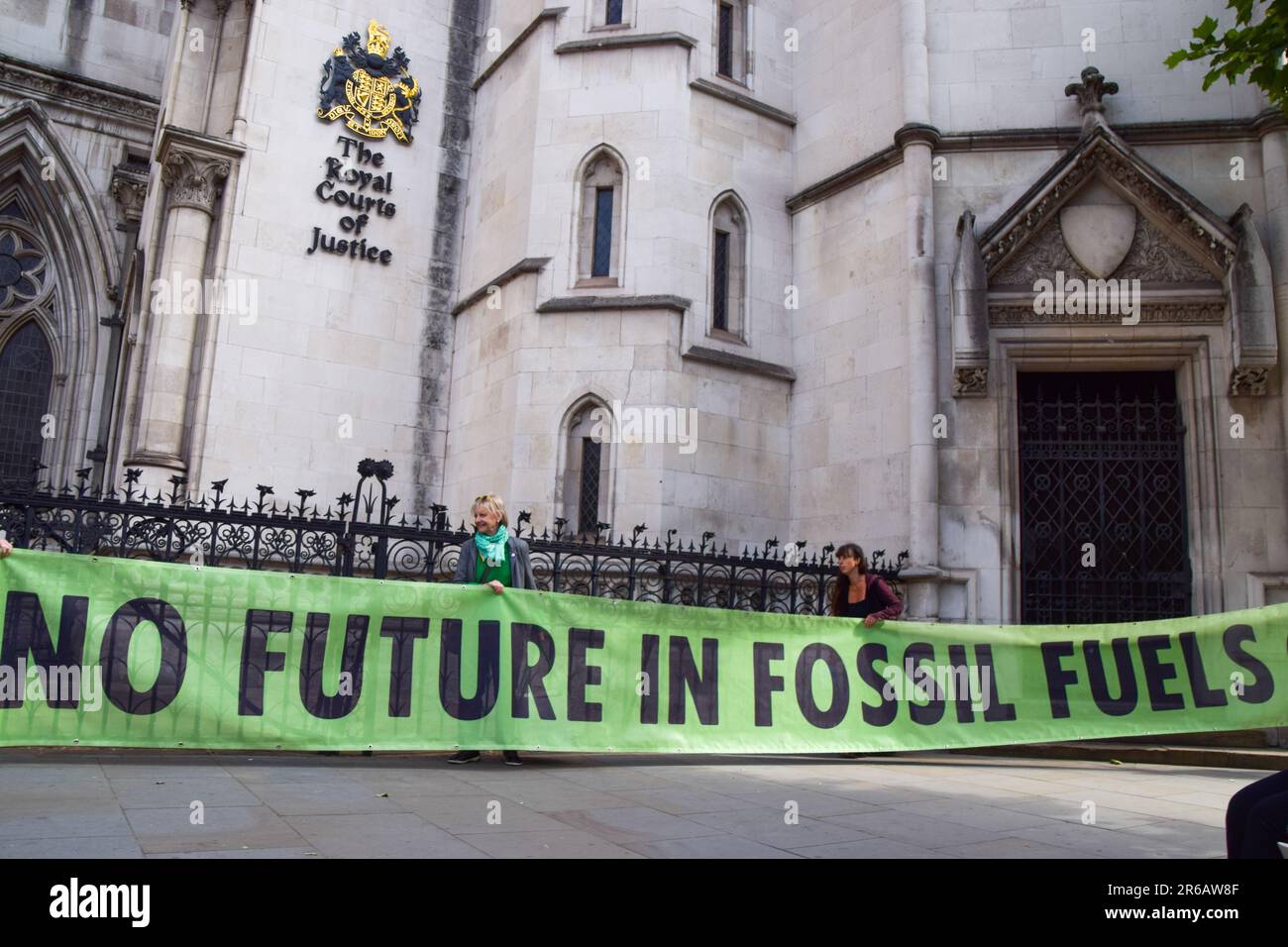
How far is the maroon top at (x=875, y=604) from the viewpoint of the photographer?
9.09 meters

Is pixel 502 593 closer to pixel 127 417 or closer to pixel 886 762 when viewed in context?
pixel 886 762

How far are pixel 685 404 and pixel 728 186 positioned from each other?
12.0 feet

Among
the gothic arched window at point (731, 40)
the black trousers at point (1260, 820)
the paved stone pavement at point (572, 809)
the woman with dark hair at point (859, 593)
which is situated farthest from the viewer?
the gothic arched window at point (731, 40)

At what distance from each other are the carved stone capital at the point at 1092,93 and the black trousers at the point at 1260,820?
11.2 metres

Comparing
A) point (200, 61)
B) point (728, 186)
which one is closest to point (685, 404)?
point (728, 186)

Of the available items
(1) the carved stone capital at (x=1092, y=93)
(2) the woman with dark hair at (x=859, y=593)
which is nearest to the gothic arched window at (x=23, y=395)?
(2) the woman with dark hair at (x=859, y=593)

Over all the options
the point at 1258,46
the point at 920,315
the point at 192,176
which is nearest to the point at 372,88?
the point at 192,176

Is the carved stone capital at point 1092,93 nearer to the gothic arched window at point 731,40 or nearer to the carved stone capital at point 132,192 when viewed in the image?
the gothic arched window at point 731,40

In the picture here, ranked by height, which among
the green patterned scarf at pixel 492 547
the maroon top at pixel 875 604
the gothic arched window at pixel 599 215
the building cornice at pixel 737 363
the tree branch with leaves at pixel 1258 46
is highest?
the gothic arched window at pixel 599 215

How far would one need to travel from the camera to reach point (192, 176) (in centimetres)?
1535

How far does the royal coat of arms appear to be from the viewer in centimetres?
1655

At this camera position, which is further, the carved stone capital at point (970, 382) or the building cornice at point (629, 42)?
the building cornice at point (629, 42)

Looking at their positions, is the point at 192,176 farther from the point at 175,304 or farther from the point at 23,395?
the point at 23,395

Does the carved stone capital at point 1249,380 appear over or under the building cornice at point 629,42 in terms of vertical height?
under
